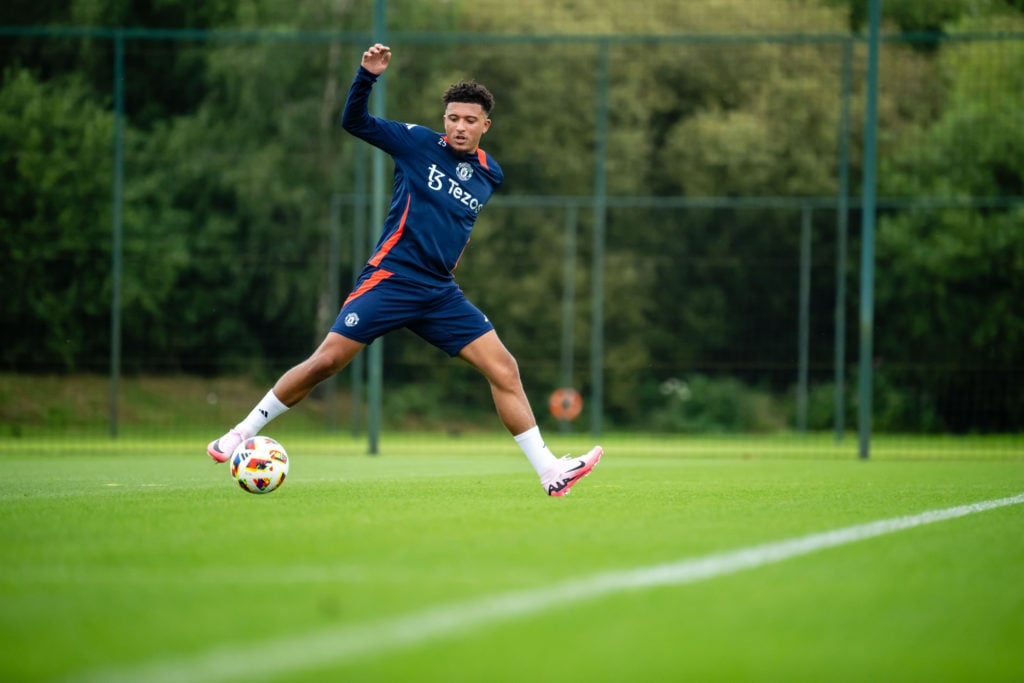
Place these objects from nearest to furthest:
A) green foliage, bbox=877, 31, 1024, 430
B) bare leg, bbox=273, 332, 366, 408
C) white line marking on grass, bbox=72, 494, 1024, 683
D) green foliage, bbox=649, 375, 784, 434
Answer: white line marking on grass, bbox=72, 494, 1024, 683 < bare leg, bbox=273, 332, 366, 408 < green foliage, bbox=877, 31, 1024, 430 < green foliage, bbox=649, 375, 784, 434

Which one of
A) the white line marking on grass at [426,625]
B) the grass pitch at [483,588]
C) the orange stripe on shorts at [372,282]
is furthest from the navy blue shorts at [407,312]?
the white line marking on grass at [426,625]

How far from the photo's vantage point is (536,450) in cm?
788

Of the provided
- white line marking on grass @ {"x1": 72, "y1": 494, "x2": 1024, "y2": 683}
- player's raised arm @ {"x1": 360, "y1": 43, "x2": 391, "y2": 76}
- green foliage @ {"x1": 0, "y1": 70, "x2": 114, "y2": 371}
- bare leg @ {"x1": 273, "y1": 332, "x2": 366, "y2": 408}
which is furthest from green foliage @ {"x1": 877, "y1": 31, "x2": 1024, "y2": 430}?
white line marking on grass @ {"x1": 72, "y1": 494, "x2": 1024, "y2": 683}

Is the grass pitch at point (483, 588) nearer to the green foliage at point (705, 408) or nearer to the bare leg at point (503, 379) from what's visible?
the bare leg at point (503, 379)

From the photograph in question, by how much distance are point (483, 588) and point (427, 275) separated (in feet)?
12.6

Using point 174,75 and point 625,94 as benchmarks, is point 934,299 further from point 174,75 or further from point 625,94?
point 174,75

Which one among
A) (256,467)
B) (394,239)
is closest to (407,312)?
(394,239)

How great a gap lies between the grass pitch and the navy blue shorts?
33.6 inches

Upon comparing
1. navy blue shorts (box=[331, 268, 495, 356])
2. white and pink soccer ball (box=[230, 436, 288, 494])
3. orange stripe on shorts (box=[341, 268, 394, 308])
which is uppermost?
orange stripe on shorts (box=[341, 268, 394, 308])

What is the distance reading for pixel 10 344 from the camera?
18.1 metres

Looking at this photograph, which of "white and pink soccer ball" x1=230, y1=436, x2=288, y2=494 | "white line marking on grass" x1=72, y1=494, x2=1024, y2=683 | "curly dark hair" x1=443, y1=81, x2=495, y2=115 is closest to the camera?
"white line marking on grass" x1=72, y1=494, x2=1024, y2=683

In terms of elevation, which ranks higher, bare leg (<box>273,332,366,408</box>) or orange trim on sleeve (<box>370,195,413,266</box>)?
orange trim on sleeve (<box>370,195,413,266</box>)

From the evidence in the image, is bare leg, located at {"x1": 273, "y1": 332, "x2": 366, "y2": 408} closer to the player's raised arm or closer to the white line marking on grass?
the player's raised arm

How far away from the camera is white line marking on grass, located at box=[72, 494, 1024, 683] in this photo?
312 cm
